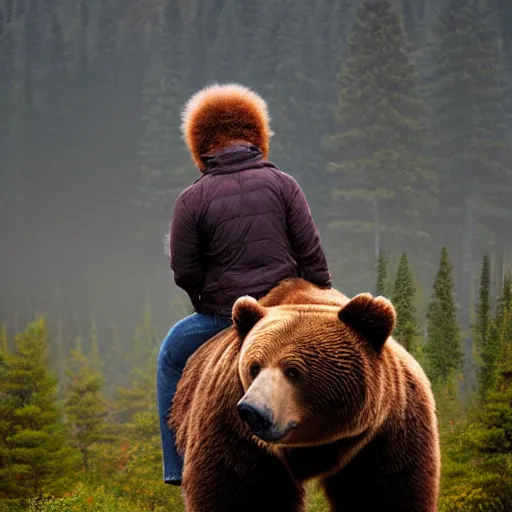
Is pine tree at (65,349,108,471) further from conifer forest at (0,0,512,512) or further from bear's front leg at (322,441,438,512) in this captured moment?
bear's front leg at (322,441,438,512)

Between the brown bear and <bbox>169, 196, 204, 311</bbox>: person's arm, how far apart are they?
303 mm

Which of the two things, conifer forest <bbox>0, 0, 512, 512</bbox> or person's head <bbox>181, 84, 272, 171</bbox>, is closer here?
person's head <bbox>181, 84, 272, 171</bbox>

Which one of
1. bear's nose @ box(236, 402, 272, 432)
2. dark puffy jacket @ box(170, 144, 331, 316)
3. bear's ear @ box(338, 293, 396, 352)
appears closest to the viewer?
bear's nose @ box(236, 402, 272, 432)

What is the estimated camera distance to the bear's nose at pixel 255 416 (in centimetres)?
271

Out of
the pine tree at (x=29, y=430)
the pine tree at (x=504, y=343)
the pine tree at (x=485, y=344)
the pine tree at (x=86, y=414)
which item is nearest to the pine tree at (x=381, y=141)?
the pine tree at (x=86, y=414)

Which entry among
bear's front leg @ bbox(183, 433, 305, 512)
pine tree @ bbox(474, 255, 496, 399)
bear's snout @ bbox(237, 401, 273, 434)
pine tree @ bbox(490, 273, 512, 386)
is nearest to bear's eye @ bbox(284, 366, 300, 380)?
bear's snout @ bbox(237, 401, 273, 434)

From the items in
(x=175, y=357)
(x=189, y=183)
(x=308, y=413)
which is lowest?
(x=189, y=183)

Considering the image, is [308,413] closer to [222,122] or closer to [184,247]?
[184,247]

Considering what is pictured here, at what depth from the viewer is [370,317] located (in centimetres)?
302

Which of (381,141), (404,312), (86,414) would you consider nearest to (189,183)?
(381,141)

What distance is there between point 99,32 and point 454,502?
83.3 meters

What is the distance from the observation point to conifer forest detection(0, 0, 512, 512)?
16.7 meters

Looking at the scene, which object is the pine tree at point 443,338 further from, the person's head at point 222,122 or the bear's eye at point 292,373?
the bear's eye at point 292,373

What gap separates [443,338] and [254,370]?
1684 centimetres
